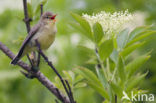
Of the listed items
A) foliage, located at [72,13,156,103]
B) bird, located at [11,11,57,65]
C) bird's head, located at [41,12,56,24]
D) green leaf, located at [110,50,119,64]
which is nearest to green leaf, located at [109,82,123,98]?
Result: foliage, located at [72,13,156,103]

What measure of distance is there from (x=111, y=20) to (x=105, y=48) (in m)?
0.07

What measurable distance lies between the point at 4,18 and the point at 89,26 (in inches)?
87.5

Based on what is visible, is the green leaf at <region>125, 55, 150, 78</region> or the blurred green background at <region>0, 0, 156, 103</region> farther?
the blurred green background at <region>0, 0, 156, 103</region>

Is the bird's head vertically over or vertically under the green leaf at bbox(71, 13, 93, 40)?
under

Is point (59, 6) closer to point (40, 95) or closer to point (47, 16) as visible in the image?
point (40, 95)

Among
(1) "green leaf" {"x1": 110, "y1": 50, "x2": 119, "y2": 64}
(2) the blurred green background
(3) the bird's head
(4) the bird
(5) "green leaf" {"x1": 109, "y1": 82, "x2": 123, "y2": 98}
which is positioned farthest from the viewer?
(2) the blurred green background

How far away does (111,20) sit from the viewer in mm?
732

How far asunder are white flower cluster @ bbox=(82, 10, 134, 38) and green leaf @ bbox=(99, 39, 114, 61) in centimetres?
2

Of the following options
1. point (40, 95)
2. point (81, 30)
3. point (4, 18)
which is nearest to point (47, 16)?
point (81, 30)

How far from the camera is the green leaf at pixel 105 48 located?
0.74m

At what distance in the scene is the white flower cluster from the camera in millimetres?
731

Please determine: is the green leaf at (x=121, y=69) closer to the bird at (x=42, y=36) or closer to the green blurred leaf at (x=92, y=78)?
the green blurred leaf at (x=92, y=78)

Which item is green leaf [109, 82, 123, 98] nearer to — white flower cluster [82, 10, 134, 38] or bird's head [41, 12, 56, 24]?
white flower cluster [82, 10, 134, 38]

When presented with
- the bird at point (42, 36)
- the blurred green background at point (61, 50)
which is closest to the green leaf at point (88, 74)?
the bird at point (42, 36)
